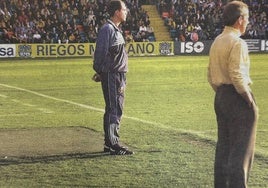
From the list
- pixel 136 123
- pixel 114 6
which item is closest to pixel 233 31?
pixel 114 6

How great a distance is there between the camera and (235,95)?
5449mm

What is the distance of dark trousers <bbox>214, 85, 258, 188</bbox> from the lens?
213 inches

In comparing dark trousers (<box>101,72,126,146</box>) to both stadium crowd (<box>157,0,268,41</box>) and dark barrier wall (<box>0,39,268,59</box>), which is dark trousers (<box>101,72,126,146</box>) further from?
stadium crowd (<box>157,0,268,41</box>)

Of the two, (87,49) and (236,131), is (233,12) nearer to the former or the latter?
(236,131)

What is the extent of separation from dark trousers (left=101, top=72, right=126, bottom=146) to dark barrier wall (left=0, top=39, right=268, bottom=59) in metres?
25.5

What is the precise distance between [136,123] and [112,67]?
10.3 feet

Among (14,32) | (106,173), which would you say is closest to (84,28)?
(14,32)

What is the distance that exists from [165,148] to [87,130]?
2.11 m

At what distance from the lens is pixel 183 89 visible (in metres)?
17.3

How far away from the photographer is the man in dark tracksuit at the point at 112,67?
8070 mm

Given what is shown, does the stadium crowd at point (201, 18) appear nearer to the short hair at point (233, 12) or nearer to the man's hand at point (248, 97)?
the short hair at point (233, 12)

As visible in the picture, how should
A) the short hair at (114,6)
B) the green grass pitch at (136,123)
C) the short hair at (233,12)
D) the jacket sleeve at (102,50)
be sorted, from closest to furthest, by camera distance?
the short hair at (233,12), the green grass pitch at (136,123), the jacket sleeve at (102,50), the short hair at (114,6)

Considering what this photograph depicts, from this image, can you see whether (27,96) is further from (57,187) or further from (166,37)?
(166,37)

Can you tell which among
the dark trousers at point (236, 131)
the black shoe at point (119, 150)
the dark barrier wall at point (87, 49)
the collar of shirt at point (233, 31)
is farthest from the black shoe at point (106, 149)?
the dark barrier wall at point (87, 49)
